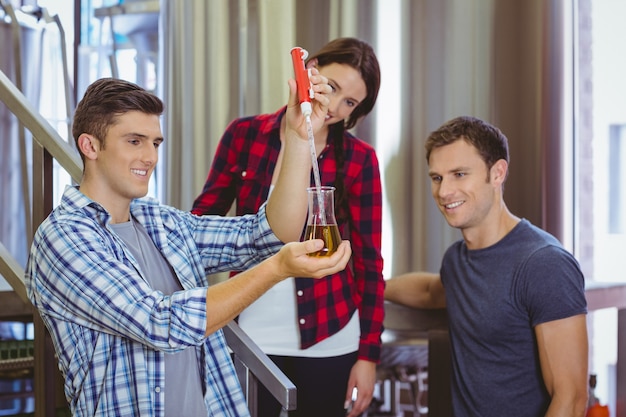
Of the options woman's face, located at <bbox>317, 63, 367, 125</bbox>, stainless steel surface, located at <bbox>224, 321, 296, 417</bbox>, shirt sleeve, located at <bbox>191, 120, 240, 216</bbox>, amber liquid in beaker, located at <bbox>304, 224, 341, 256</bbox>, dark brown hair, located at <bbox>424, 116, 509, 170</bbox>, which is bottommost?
stainless steel surface, located at <bbox>224, 321, 296, 417</bbox>

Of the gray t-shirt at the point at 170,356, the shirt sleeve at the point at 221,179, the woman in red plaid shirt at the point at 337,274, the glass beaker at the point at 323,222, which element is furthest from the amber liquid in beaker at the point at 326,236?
the shirt sleeve at the point at 221,179

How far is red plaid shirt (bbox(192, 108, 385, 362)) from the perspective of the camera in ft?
4.36

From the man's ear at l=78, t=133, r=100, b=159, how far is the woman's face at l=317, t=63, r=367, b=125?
42 centimetres

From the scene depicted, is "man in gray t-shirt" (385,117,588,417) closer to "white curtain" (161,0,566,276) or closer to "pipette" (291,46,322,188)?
"white curtain" (161,0,566,276)

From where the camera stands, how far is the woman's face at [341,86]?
126cm

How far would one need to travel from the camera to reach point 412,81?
1719mm

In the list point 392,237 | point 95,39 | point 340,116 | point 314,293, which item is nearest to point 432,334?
point 392,237

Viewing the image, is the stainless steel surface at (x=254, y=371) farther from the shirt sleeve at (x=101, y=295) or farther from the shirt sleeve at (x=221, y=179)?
the shirt sleeve at (x=221, y=179)

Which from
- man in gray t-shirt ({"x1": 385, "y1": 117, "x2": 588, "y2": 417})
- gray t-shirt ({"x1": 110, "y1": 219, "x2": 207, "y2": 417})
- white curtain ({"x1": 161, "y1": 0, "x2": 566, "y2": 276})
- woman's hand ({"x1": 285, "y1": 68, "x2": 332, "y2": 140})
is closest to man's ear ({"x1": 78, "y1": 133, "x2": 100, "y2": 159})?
gray t-shirt ({"x1": 110, "y1": 219, "x2": 207, "y2": 417})

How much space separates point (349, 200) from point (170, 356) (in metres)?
0.49

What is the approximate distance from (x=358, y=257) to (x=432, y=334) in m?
0.31

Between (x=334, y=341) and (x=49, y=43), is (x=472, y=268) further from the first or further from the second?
(x=49, y=43)

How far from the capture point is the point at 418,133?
1.72m

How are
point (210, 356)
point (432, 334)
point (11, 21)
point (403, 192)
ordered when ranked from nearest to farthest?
point (210, 356), point (432, 334), point (403, 192), point (11, 21)
